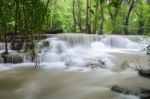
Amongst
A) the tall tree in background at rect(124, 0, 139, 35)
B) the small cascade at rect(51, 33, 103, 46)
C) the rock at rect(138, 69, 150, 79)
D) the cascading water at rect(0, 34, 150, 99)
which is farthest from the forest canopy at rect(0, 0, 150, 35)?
the rock at rect(138, 69, 150, 79)

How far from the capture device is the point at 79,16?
977 inches

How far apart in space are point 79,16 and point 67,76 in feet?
52.9

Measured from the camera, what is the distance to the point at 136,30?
78.1 feet

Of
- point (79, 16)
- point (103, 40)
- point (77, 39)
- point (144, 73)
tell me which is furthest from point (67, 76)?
point (79, 16)

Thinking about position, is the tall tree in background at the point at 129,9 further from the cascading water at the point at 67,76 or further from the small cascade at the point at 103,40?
the cascading water at the point at 67,76

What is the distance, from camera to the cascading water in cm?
695

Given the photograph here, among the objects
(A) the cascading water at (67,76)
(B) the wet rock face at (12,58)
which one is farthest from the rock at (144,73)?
(B) the wet rock face at (12,58)

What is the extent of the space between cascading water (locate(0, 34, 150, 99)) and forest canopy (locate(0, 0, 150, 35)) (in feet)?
4.82

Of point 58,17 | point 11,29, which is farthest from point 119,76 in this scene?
point 58,17

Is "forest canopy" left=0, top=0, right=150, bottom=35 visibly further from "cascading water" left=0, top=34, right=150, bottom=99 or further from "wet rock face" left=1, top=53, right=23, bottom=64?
"cascading water" left=0, top=34, right=150, bottom=99

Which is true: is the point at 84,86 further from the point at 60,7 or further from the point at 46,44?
the point at 60,7

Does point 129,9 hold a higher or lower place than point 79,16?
higher

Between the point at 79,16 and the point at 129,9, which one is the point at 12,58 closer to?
the point at 129,9

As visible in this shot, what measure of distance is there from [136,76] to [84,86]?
6.21 ft
